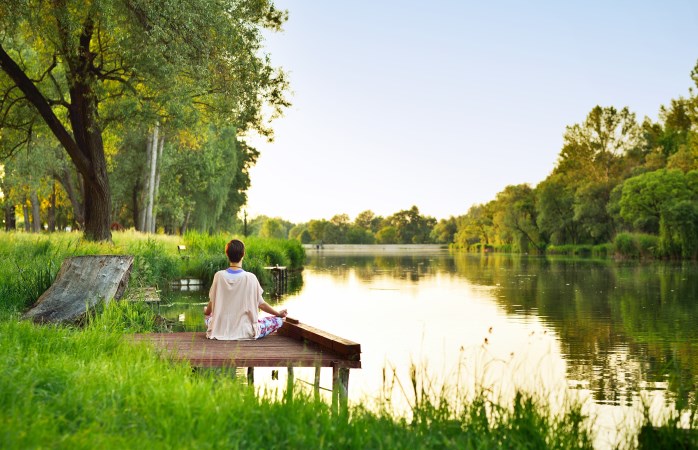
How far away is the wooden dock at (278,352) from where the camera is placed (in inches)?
293

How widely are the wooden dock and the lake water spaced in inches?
18.7

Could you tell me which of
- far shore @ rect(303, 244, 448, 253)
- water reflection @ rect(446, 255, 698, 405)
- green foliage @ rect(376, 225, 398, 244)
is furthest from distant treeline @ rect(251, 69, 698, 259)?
green foliage @ rect(376, 225, 398, 244)

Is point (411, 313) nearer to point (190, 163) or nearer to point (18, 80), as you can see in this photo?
point (18, 80)

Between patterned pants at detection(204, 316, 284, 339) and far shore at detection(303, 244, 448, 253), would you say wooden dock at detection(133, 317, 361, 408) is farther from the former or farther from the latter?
far shore at detection(303, 244, 448, 253)

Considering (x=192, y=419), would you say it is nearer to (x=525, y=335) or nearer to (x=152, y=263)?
(x=525, y=335)

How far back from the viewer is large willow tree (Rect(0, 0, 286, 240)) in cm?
1612

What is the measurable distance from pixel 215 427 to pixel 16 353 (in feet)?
8.51

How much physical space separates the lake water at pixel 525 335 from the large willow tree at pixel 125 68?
5.40 m

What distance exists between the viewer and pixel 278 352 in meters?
7.89

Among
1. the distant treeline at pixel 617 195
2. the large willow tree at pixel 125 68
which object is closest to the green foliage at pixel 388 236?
the distant treeline at pixel 617 195

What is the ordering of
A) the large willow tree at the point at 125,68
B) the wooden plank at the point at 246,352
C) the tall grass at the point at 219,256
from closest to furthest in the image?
the wooden plank at the point at 246,352 → the large willow tree at the point at 125,68 → the tall grass at the point at 219,256

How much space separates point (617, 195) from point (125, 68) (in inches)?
2210

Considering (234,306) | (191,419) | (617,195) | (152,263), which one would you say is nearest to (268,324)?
(234,306)

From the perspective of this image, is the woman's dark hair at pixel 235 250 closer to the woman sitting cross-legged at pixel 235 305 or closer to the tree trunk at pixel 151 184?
the woman sitting cross-legged at pixel 235 305
